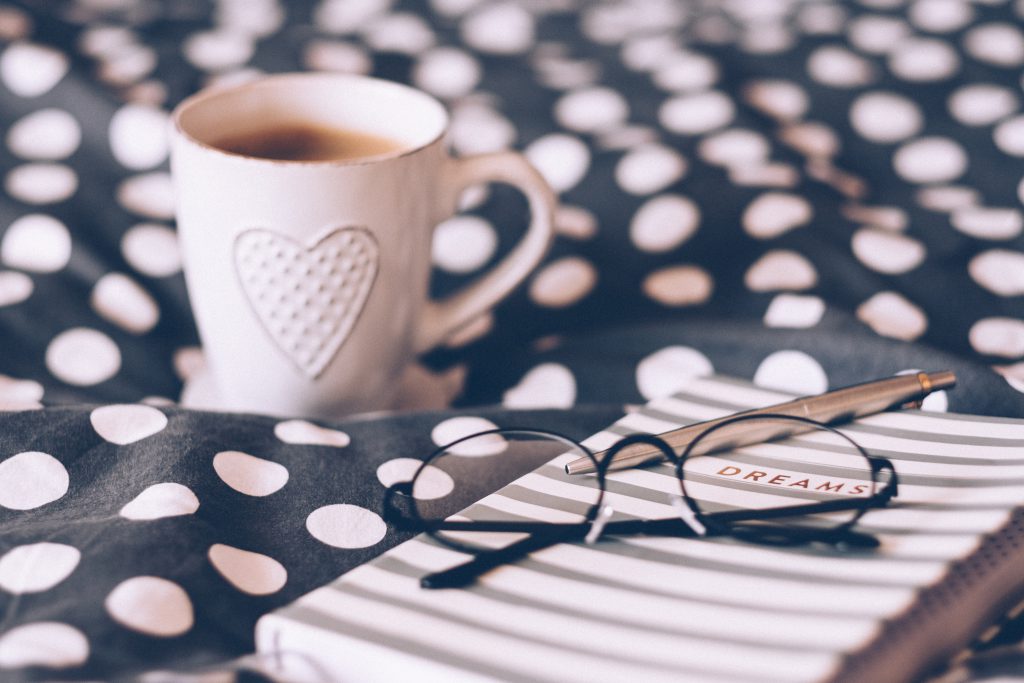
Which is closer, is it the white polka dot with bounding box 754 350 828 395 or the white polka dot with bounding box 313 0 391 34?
the white polka dot with bounding box 754 350 828 395

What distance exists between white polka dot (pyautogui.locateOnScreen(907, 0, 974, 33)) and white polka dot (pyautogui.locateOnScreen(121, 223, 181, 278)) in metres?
0.64

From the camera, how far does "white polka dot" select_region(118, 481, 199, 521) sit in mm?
361

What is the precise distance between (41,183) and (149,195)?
7cm

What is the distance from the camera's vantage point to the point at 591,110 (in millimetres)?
738

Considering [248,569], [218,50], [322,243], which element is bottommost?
[248,569]

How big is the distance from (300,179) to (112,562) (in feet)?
0.59

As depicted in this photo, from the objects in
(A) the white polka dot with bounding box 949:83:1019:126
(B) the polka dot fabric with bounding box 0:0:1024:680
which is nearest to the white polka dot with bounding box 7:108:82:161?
(B) the polka dot fabric with bounding box 0:0:1024:680

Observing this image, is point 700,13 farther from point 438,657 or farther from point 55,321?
point 438,657

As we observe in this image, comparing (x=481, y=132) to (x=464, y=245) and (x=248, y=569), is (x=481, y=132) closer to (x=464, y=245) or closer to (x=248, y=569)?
(x=464, y=245)

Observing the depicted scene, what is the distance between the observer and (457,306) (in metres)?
0.52

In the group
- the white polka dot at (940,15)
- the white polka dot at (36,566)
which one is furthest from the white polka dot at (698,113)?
the white polka dot at (36,566)

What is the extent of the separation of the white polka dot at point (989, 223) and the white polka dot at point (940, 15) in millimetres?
238

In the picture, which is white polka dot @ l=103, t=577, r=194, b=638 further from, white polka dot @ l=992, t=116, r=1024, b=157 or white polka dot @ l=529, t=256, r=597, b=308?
white polka dot @ l=992, t=116, r=1024, b=157

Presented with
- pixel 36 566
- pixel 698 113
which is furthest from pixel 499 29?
pixel 36 566
